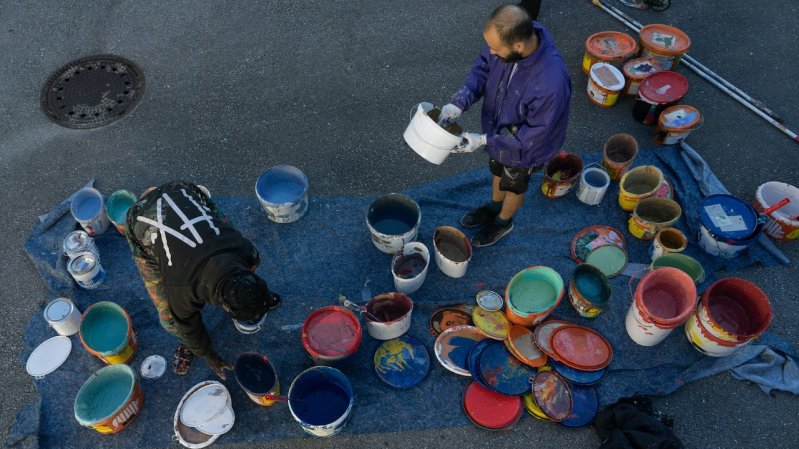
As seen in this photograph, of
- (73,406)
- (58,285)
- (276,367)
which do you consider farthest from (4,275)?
(276,367)

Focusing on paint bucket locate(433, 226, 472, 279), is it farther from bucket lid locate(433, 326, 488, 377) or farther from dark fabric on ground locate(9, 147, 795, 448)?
bucket lid locate(433, 326, 488, 377)

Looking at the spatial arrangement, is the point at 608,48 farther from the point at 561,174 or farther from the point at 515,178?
the point at 515,178

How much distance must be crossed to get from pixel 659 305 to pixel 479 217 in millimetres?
1208

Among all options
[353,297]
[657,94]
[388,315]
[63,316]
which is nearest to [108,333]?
[63,316]

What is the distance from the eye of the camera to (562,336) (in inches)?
121

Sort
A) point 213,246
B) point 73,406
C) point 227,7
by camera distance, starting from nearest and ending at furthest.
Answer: point 213,246 → point 73,406 → point 227,7

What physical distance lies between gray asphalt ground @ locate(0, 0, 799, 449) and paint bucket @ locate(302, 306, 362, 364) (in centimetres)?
63

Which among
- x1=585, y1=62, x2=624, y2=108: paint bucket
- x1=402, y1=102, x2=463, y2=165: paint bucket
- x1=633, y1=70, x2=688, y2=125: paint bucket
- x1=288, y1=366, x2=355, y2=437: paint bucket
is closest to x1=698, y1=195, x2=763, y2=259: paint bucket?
x1=633, y1=70, x2=688, y2=125: paint bucket

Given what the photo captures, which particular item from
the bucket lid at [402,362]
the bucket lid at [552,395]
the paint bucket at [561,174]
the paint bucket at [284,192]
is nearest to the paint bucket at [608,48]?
the paint bucket at [561,174]

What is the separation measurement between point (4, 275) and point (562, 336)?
11.5ft

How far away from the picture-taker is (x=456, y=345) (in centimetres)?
310

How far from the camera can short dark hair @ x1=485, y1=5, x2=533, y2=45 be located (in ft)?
8.19

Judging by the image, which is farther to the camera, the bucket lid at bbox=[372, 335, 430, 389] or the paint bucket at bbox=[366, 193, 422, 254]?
the paint bucket at bbox=[366, 193, 422, 254]

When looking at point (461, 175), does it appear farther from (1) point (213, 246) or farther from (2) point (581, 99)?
(1) point (213, 246)
